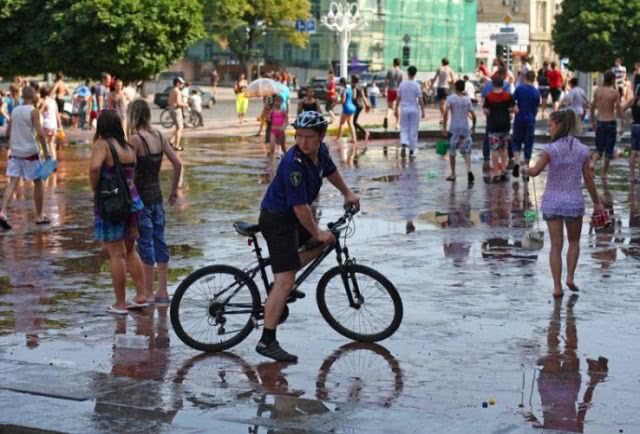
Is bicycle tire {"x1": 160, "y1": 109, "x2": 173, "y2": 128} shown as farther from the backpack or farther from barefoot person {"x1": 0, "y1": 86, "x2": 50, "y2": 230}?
the backpack

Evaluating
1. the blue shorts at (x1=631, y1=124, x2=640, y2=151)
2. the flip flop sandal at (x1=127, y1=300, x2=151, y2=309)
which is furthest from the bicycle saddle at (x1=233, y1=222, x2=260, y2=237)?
the blue shorts at (x1=631, y1=124, x2=640, y2=151)

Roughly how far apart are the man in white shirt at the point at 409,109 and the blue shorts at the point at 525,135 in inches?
162

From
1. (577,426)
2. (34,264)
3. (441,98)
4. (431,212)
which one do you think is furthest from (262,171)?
(577,426)

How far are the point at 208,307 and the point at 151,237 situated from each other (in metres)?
1.86

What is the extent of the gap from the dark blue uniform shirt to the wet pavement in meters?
1.10

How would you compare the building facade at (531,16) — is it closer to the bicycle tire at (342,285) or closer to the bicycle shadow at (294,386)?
the bicycle tire at (342,285)

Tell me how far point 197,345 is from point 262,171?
50.0ft

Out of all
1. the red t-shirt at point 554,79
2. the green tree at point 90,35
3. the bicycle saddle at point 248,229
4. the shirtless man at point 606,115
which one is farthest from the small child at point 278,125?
the bicycle saddle at point 248,229

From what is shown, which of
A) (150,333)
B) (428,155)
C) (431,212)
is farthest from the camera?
(428,155)

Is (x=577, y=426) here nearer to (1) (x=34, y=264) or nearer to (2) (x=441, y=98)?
(1) (x=34, y=264)

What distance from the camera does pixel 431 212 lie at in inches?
716

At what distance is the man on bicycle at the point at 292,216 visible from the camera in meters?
9.30

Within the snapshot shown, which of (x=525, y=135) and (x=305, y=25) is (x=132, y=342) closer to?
(x=525, y=135)

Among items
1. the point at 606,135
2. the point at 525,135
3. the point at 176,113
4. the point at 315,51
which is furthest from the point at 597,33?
the point at 315,51
